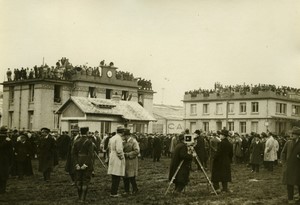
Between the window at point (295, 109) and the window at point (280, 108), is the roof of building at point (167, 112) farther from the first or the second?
the window at point (295, 109)

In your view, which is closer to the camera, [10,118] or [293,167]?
[293,167]

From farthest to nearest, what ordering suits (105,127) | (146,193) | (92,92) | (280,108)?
1. (280,108)
2. (92,92)
3. (105,127)
4. (146,193)

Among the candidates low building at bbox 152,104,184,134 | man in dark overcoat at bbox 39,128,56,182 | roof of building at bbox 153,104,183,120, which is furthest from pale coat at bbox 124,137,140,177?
roof of building at bbox 153,104,183,120

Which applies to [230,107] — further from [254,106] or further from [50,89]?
[50,89]

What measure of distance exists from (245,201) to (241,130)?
46.4 metres

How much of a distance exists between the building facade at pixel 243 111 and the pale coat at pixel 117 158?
44.2m

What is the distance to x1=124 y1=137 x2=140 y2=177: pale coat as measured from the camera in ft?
40.0

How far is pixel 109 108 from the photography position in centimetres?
3159

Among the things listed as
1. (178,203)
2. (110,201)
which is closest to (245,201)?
(178,203)

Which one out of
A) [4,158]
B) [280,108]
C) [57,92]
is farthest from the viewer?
[280,108]

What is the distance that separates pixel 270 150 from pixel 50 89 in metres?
28.1

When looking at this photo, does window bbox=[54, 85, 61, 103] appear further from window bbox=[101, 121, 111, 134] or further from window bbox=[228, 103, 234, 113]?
window bbox=[228, 103, 234, 113]

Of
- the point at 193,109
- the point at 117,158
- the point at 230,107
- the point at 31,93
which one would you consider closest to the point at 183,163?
the point at 117,158

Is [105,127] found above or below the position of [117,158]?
above
